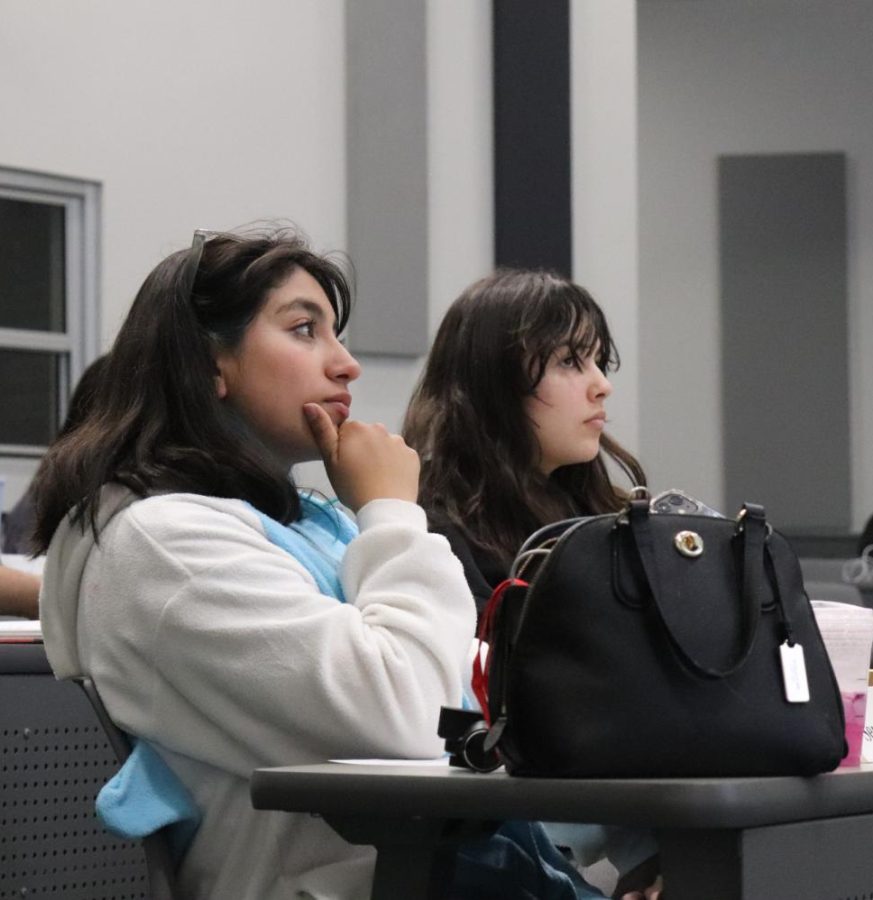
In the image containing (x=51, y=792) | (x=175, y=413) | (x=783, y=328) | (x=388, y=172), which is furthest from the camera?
(x=783, y=328)

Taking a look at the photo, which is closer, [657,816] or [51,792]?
[657,816]

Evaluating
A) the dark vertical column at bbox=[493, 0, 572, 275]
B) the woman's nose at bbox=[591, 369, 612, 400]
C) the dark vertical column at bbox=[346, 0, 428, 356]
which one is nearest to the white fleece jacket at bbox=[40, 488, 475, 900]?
the woman's nose at bbox=[591, 369, 612, 400]

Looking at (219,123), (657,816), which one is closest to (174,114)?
(219,123)

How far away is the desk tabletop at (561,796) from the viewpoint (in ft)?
3.87

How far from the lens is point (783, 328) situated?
988 cm

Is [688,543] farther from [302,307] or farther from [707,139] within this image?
[707,139]

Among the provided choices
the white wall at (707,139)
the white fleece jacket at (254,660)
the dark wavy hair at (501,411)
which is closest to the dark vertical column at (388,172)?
the white wall at (707,139)

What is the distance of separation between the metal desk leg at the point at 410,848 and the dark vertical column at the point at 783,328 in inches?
337

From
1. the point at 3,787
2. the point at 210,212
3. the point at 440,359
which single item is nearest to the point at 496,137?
the point at 210,212

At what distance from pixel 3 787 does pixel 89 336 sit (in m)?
4.37

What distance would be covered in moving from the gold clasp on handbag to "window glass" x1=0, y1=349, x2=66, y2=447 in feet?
16.0

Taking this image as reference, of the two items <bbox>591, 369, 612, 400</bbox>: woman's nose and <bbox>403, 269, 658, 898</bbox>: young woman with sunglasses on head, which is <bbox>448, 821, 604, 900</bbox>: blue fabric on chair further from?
<bbox>591, 369, 612, 400</bbox>: woman's nose

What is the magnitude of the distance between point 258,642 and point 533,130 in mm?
6010

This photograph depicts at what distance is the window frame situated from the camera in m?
6.09
